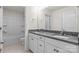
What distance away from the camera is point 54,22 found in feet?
9.77

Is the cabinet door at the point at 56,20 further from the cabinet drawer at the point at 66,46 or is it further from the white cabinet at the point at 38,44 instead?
the cabinet drawer at the point at 66,46

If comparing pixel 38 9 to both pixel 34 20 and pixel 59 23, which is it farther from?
pixel 59 23

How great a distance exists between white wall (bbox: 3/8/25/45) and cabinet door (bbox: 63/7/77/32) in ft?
11.2

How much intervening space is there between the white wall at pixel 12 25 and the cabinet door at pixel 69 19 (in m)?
3.40

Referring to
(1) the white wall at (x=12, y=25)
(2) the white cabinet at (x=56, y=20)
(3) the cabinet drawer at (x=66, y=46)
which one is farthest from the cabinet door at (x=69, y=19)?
(1) the white wall at (x=12, y=25)

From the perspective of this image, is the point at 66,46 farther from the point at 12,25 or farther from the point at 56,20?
the point at 12,25

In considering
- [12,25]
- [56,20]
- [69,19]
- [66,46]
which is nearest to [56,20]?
[56,20]

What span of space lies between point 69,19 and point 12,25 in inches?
149

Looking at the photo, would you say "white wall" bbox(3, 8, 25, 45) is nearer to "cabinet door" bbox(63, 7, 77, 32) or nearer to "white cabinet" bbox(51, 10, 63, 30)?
"white cabinet" bbox(51, 10, 63, 30)

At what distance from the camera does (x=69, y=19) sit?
7.62 ft

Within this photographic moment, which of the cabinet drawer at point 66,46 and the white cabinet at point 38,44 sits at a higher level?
the cabinet drawer at point 66,46

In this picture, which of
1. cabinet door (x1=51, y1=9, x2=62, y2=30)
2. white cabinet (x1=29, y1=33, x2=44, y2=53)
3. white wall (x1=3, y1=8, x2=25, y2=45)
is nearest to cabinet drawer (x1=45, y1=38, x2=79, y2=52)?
white cabinet (x1=29, y1=33, x2=44, y2=53)

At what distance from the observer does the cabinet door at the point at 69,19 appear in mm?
2174
